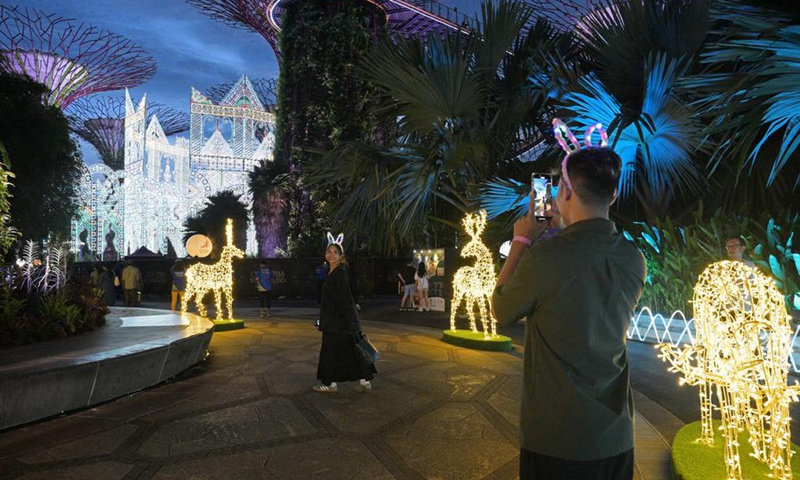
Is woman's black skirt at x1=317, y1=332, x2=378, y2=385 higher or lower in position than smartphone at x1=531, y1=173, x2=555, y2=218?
lower

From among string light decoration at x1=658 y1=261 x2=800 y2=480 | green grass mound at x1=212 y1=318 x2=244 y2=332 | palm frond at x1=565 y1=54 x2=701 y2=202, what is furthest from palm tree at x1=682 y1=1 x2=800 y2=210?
green grass mound at x1=212 y1=318 x2=244 y2=332

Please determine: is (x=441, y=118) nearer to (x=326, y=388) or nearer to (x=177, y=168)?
(x=326, y=388)

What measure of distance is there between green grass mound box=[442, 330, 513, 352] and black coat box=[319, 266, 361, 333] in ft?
11.6

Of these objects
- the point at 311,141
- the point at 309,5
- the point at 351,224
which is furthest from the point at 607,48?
the point at 309,5

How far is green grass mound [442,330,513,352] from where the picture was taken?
9.05 metres

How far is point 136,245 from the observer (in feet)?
115

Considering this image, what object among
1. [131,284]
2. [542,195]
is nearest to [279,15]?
[131,284]

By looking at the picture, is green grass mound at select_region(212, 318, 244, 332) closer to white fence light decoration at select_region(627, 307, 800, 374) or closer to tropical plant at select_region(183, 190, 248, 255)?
white fence light decoration at select_region(627, 307, 800, 374)

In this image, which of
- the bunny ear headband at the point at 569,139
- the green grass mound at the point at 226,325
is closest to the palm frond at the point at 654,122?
the bunny ear headband at the point at 569,139

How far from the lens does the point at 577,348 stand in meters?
1.68

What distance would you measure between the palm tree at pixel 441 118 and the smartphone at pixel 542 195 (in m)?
8.88

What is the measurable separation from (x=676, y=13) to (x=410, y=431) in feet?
27.9

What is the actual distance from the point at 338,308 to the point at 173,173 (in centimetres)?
3242

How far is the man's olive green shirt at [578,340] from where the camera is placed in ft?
5.47
